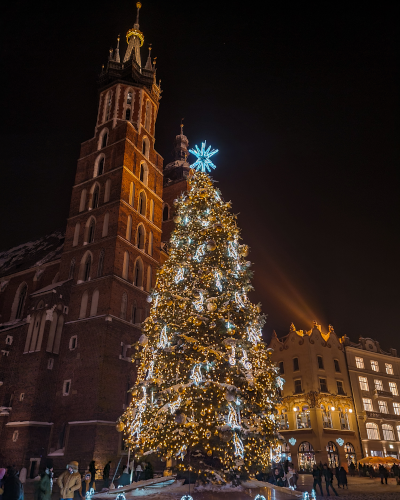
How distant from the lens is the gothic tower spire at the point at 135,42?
136 ft

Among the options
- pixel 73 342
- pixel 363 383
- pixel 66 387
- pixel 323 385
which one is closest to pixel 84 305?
pixel 73 342

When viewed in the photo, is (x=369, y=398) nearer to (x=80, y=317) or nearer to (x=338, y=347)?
(x=338, y=347)

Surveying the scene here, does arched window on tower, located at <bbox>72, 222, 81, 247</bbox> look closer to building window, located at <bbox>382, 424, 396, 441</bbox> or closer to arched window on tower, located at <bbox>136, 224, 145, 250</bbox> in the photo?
arched window on tower, located at <bbox>136, 224, 145, 250</bbox>

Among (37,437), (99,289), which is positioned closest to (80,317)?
(99,289)

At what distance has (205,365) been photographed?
12.4 metres

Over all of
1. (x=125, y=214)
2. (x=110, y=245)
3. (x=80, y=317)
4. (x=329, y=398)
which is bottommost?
(x=329, y=398)

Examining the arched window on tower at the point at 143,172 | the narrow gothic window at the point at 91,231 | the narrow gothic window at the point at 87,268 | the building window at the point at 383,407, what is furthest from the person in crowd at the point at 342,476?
the arched window on tower at the point at 143,172

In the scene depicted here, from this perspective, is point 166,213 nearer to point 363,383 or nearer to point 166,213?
point 166,213

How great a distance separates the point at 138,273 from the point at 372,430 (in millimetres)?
25582

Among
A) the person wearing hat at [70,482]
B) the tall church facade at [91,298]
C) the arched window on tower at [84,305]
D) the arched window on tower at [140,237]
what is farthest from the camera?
the arched window on tower at [140,237]

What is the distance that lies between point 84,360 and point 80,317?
9.83 ft

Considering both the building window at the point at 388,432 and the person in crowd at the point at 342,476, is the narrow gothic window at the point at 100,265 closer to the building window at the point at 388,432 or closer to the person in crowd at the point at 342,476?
the person in crowd at the point at 342,476

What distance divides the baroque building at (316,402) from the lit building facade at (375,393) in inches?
35.8

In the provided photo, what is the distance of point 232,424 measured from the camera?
11602 millimetres
